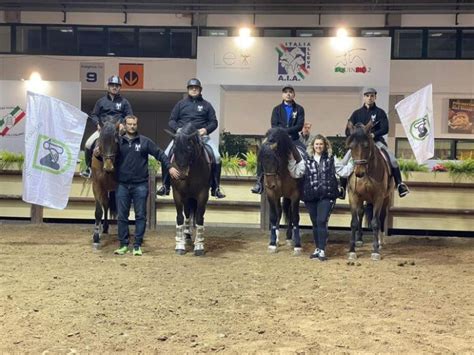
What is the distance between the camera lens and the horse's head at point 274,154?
682 cm

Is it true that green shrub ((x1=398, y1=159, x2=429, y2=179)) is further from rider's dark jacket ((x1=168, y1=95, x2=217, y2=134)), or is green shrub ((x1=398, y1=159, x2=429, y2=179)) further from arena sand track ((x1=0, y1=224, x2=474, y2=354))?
rider's dark jacket ((x1=168, y1=95, x2=217, y2=134))

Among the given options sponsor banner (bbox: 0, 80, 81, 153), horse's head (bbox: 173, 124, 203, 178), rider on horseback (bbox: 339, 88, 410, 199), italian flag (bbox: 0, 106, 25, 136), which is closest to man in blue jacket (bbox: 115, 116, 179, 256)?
horse's head (bbox: 173, 124, 203, 178)

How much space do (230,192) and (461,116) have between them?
10.4 metres

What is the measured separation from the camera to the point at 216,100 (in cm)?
1473

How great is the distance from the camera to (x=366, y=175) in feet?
23.1

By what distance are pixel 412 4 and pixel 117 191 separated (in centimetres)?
1196

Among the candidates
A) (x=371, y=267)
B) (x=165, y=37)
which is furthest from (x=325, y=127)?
(x=371, y=267)

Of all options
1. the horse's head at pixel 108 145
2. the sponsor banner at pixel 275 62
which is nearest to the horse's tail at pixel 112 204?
the horse's head at pixel 108 145

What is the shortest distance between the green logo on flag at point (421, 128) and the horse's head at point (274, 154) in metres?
2.41

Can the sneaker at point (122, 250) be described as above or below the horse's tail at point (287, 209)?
below

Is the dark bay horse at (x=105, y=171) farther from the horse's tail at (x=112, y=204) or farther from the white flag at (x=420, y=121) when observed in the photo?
the white flag at (x=420, y=121)

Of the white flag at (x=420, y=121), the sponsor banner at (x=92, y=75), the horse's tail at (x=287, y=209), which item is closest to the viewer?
the horse's tail at (x=287, y=209)

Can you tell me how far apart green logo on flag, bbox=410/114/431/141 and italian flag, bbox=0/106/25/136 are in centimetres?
1156

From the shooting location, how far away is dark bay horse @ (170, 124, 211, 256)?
6707 millimetres
